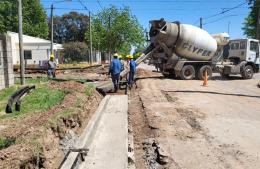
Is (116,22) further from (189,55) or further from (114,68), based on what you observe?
(114,68)

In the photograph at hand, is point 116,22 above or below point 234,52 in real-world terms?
above

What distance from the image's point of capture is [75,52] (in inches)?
2704

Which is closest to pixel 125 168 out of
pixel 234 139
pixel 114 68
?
pixel 234 139

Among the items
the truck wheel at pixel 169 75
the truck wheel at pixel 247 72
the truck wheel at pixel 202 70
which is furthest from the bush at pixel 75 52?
the truck wheel at pixel 247 72

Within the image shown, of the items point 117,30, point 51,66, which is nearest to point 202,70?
point 51,66

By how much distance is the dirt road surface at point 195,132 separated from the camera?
678 cm

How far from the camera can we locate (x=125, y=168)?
251 inches

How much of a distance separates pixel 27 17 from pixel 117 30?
81.0 feet

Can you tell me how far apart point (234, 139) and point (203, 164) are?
1983 mm

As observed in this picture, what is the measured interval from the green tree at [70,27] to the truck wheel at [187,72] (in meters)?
78.0

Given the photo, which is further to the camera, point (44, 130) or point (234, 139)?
point (234, 139)

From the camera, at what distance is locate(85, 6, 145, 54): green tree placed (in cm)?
4847

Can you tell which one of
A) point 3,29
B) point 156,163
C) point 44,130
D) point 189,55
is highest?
point 3,29

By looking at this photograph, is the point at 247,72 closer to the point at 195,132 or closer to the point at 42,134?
the point at 195,132
